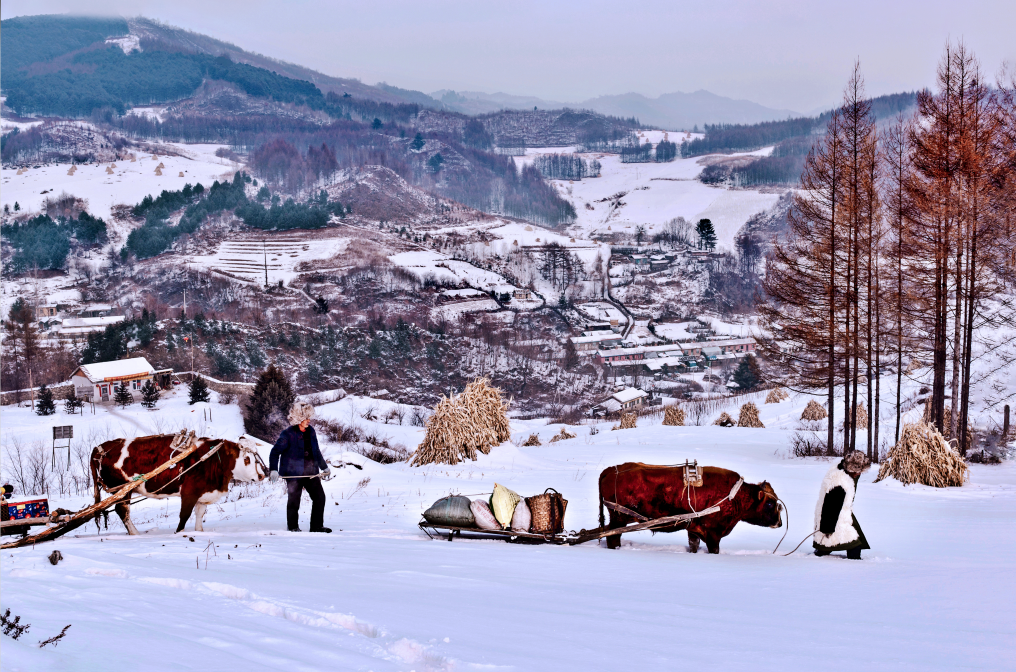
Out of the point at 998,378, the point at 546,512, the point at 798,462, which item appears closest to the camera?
the point at 546,512

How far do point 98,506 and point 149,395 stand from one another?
148ft

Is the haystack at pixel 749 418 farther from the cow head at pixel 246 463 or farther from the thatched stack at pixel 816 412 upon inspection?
the cow head at pixel 246 463

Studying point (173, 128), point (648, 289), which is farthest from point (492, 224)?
point (173, 128)

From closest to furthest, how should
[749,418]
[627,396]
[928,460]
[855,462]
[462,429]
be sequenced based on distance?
[855,462] → [928,460] → [462,429] → [749,418] → [627,396]

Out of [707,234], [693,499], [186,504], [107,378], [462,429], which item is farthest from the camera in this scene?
[707,234]

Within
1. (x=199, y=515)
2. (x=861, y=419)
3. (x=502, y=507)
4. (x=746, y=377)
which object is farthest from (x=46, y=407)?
(x=746, y=377)

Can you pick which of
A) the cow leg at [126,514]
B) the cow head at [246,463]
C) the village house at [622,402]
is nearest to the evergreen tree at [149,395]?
the village house at [622,402]

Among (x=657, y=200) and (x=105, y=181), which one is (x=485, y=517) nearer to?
(x=105, y=181)

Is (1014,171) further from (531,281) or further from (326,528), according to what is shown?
(531,281)

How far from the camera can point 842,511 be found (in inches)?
241

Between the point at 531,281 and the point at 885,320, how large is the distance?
302 feet

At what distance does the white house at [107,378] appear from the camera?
50.0 m

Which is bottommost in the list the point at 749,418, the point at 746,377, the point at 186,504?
the point at 746,377

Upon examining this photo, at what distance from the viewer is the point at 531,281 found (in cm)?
11094
